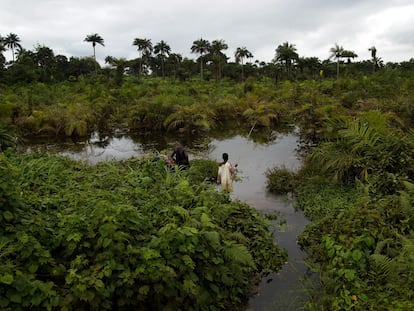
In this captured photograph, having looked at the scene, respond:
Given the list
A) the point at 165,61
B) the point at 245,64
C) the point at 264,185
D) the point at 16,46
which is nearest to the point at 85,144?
the point at 264,185

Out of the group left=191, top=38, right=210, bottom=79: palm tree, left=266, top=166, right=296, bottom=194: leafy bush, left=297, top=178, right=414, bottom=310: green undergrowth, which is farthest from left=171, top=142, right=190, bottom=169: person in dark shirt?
left=191, top=38, right=210, bottom=79: palm tree

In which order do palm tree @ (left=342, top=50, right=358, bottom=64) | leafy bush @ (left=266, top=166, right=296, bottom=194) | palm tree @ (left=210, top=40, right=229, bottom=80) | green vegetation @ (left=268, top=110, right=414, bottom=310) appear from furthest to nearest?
palm tree @ (left=210, top=40, right=229, bottom=80) < palm tree @ (left=342, top=50, right=358, bottom=64) < leafy bush @ (left=266, top=166, right=296, bottom=194) < green vegetation @ (left=268, top=110, right=414, bottom=310)

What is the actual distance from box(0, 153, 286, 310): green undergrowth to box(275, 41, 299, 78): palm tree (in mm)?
42816

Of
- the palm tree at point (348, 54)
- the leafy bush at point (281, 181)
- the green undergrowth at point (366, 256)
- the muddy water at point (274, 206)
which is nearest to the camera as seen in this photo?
the green undergrowth at point (366, 256)

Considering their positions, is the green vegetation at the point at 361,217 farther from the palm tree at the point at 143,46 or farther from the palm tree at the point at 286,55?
the palm tree at the point at 143,46

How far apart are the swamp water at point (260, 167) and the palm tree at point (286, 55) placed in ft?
101

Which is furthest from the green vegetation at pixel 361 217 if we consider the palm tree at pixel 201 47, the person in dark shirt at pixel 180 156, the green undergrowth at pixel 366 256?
the palm tree at pixel 201 47

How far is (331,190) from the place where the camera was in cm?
841

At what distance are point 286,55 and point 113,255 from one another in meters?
45.5

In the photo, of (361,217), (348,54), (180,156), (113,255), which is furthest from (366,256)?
(348,54)

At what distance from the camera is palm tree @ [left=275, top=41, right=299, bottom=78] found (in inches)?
1801

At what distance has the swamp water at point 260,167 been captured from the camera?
5.05 m

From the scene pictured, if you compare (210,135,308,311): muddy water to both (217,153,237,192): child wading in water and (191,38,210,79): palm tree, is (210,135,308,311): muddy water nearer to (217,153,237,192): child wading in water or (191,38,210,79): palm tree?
(217,153,237,192): child wading in water

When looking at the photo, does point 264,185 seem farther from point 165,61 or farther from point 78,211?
point 165,61
